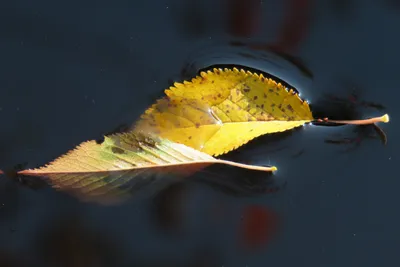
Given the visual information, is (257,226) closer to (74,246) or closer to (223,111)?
(223,111)

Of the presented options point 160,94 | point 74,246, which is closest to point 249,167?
point 160,94

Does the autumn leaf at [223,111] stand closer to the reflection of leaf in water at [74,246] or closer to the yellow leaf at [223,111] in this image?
Result: the yellow leaf at [223,111]

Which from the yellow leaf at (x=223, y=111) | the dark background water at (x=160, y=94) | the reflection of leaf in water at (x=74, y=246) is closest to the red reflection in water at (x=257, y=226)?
the dark background water at (x=160, y=94)

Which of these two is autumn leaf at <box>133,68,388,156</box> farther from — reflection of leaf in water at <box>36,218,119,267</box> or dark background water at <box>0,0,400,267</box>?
reflection of leaf in water at <box>36,218,119,267</box>

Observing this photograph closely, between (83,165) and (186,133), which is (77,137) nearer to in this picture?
(83,165)

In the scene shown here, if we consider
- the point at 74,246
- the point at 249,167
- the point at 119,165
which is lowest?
the point at 74,246

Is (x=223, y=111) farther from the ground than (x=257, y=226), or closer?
farther from the ground

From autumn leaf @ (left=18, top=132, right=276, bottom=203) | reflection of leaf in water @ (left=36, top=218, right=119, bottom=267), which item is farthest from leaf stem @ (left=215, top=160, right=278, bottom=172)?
reflection of leaf in water @ (left=36, top=218, right=119, bottom=267)
